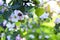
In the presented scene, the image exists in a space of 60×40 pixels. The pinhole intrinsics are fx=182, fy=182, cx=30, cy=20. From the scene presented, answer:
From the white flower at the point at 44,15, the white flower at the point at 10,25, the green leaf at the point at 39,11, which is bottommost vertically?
the white flower at the point at 10,25

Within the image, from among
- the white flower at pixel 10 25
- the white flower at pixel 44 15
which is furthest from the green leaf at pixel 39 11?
the white flower at pixel 10 25

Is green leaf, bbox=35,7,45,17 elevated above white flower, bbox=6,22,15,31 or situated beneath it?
elevated above

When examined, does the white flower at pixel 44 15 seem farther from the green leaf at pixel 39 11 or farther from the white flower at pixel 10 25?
the white flower at pixel 10 25

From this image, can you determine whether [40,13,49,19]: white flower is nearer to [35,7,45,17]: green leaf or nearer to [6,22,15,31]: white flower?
[35,7,45,17]: green leaf

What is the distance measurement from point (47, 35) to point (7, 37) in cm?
25

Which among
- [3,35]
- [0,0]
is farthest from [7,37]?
[0,0]

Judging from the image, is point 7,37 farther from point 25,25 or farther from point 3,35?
point 25,25

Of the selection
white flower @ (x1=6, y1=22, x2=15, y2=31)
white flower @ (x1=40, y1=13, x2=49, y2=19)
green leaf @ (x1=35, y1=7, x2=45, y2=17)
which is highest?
green leaf @ (x1=35, y1=7, x2=45, y2=17)

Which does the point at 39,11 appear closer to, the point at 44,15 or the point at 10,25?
the point at 44,15

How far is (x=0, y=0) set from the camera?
114 centimetres

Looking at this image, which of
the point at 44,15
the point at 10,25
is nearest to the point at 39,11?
the point at 44,15

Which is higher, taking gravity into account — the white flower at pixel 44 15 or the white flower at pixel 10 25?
the white flower at pixel 44 15

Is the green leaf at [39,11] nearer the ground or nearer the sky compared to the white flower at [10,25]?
nearer the sky

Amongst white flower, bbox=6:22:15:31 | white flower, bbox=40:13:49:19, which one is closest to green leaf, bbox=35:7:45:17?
white flower, bbox=40:13:49:19
